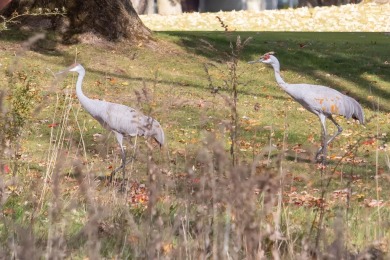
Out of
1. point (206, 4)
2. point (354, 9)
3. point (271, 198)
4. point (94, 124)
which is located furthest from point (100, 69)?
point (206, 4)

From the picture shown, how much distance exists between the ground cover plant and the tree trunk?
0.39 m

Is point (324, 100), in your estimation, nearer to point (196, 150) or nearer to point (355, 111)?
point (355, 111)

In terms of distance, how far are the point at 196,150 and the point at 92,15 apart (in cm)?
1084

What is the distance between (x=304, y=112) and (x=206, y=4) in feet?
102

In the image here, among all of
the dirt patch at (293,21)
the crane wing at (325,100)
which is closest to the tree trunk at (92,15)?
the crane wing at (325,100)

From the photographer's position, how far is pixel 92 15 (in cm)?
1825

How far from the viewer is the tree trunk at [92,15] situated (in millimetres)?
18250

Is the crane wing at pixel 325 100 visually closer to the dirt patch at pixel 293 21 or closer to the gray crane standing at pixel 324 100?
the gray crane standing at pixel 324 100

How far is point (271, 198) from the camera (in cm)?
325

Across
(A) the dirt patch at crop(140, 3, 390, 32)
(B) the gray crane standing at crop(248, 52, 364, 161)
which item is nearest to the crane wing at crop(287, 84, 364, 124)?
(B) the gray crane standing at crop(248, 52, 364, 161)

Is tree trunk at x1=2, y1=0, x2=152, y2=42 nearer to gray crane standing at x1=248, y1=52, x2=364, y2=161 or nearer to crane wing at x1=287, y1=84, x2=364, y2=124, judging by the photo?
gray crane standing at x1=248, y1=52, x2=364, y2=161

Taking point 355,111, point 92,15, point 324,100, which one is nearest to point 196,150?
point 324,100

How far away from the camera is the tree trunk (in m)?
18.2

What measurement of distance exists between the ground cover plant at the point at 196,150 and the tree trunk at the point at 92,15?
1.28ft
